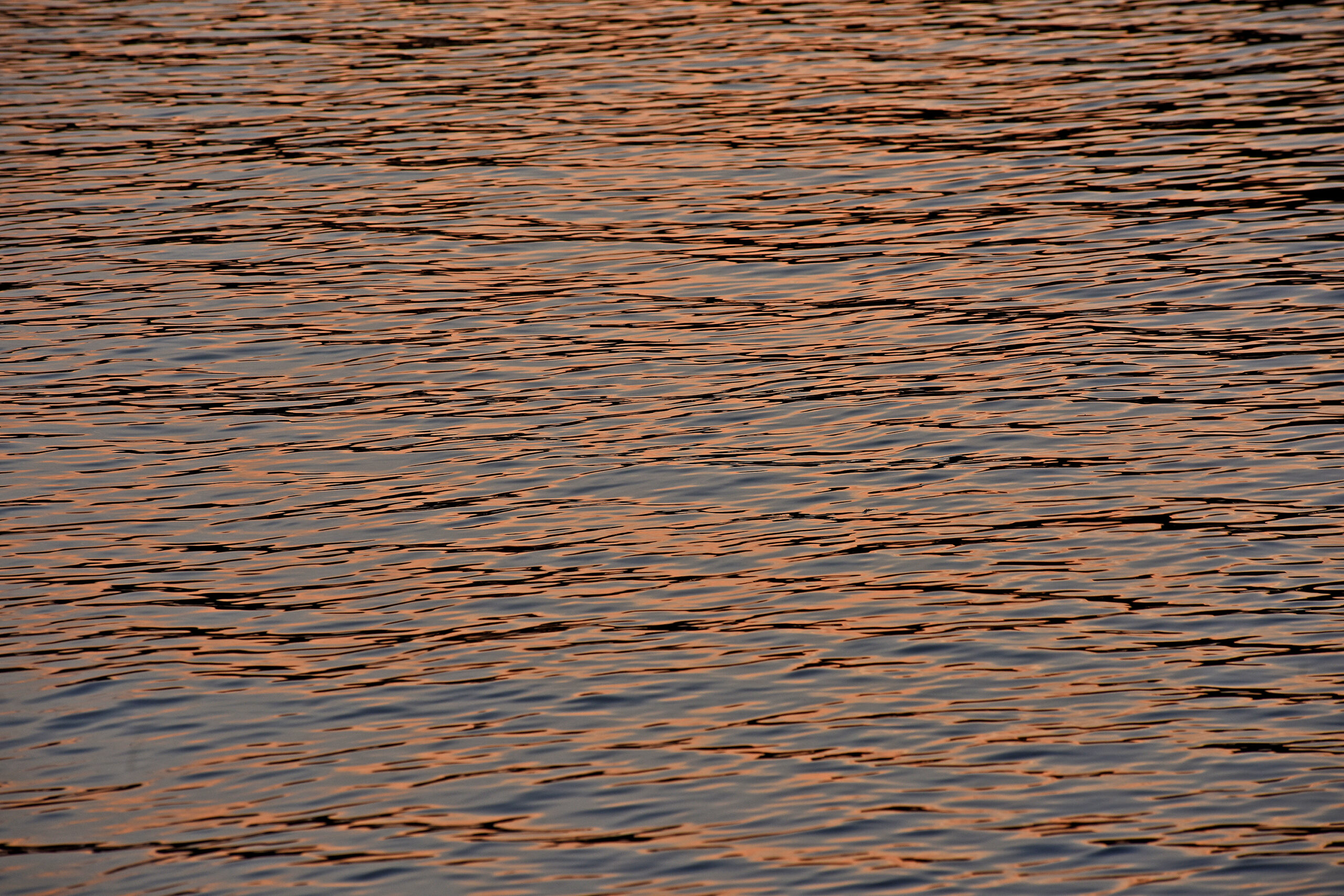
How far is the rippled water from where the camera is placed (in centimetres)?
1098

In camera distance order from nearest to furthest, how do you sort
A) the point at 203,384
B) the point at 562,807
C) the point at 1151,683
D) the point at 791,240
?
the point at 562,807, the point at 1151,683, the point at 203,384, the point at 791,240

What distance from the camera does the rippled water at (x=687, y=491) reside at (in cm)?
1098

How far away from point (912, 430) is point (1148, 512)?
106 inches

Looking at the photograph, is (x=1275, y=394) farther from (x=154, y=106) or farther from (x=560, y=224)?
(x=154, y=106)

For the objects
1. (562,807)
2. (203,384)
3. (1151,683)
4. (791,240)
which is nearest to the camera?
(562,807)

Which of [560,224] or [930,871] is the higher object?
[560,224]

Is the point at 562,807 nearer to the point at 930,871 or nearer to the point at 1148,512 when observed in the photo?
the point at 930,871

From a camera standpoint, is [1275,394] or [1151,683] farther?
[1275,394]

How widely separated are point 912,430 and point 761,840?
687 cm

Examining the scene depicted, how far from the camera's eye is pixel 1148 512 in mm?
14828

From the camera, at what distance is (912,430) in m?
16.9

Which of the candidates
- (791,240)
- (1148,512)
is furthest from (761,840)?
(791,240)

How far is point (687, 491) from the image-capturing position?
623 inches

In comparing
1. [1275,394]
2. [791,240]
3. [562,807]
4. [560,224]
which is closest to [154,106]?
[560,224]
